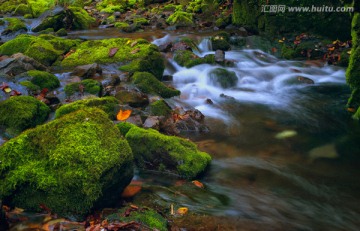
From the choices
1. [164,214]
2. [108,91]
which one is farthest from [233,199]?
[108,91]

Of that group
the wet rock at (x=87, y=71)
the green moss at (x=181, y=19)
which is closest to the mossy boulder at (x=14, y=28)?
the green moss at (x=181, y=19)

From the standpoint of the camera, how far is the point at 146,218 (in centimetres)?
385

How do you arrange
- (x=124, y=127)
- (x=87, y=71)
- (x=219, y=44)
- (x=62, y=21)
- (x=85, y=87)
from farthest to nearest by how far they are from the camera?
(x=62, y=21)
(x=219, y=44)
(x=87, y=71)
(x=85, y=87)
(x=124, y=127)

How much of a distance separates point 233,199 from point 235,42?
1026cm

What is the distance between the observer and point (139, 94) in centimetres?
812

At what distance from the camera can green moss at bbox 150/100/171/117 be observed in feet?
25.1

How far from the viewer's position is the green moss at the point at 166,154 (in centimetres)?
536

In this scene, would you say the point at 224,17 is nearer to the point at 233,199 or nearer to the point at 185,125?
the point at 185,125

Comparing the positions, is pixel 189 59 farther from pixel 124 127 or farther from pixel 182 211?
pixel 182 211

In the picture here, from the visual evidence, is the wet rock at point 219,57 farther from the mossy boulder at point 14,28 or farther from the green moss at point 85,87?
the mossy boulder at point 14,28

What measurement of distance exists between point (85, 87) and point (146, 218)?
5247mm

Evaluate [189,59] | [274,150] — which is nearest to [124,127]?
[274,150]

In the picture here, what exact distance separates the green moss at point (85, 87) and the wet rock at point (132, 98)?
53 cm

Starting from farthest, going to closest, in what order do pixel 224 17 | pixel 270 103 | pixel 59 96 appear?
pixel 224 17, pixel 270 103, pixel 59 96
